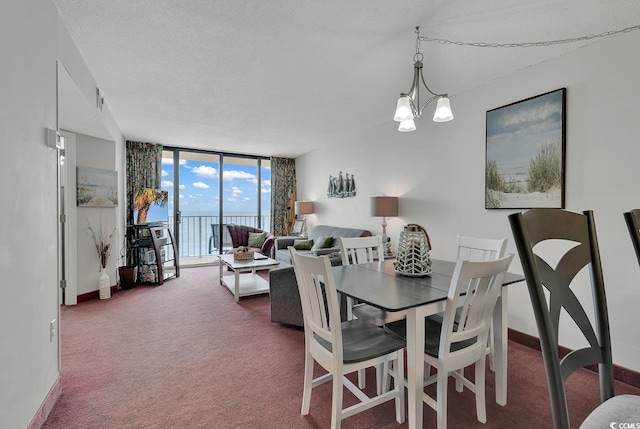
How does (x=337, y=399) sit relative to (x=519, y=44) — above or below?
below

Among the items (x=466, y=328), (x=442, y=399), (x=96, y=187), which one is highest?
(x=96, y=187)

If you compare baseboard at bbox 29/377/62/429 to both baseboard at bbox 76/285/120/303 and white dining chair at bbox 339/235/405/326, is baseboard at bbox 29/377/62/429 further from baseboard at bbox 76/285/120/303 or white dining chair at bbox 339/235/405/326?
baseboard at bbox 76/285/120/303

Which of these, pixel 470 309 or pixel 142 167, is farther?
pixel 142 167

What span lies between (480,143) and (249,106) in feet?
8.91

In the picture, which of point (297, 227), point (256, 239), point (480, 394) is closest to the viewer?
point (480, 394)

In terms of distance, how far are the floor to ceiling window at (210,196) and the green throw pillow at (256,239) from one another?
36.6 inches

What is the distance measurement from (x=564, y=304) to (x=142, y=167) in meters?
6.51

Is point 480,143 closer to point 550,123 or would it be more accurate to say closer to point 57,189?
point 550,123

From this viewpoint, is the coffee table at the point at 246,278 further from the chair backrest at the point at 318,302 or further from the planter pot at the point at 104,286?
the chair backrest at the point at 318,302

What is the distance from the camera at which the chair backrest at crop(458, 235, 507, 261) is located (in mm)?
2099

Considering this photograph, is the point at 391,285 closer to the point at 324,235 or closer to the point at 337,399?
the point at 337,399

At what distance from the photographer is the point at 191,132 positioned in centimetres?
490

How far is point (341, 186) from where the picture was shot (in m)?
5.52

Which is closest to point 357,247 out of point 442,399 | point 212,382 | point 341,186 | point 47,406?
point 442,399
